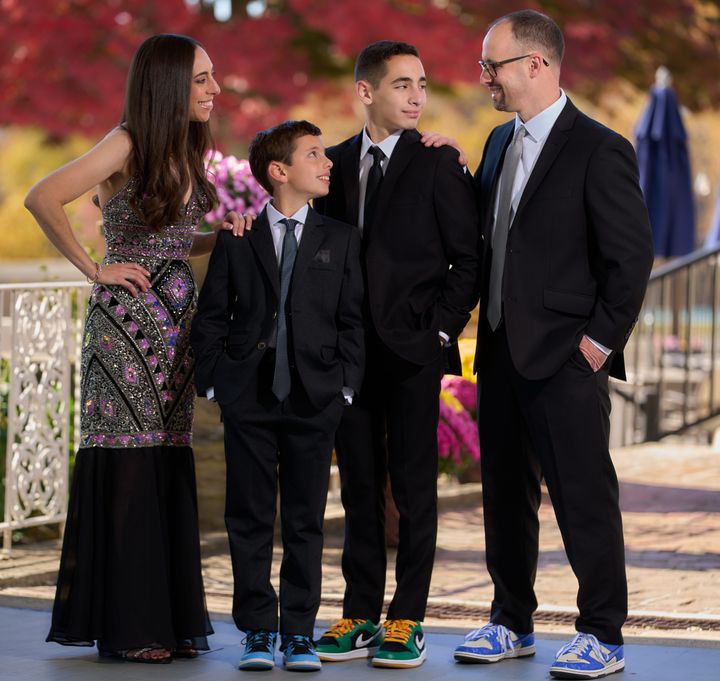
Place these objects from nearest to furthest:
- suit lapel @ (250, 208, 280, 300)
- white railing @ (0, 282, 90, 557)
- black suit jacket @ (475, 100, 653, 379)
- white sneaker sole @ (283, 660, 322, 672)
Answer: black suit jacket @ (475, 100, 653, 379), white sneaker sole @ (283, 660, 322, 672), suit lapel @ (250, 208, 280, 300), white railing @ (0, 282, 90, 557)

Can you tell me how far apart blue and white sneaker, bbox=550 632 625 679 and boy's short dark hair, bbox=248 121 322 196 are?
1.78m

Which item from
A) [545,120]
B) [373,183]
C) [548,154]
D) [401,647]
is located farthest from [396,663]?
[545,120]

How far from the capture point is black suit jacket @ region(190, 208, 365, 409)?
15.0 feet

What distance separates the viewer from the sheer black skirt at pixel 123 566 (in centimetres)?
472

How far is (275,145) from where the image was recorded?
186 inches

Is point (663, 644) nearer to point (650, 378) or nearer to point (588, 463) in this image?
point (588, 463)

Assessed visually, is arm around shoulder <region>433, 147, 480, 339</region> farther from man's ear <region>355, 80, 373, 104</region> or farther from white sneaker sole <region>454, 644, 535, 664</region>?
white sneaker sole <region>454, 644, 535, 664</region>

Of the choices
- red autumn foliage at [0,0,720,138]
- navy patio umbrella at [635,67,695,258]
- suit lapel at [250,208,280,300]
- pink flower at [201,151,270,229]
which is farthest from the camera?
red autumn foliage at [0,0,720,138]

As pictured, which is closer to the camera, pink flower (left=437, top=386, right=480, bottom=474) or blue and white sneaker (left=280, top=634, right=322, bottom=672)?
blue and white sneaker (left=280, top=634, right=322, bottom=672)

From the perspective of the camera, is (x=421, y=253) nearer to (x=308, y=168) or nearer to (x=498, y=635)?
(x=308, y=168)

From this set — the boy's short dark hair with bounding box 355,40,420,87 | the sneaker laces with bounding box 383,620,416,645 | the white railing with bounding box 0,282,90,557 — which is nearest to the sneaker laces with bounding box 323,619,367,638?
the sneaker laces with bounding box 383,620,416,645

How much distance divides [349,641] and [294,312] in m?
1.11

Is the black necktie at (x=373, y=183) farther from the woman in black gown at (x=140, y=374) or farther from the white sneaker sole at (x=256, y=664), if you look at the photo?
the white sneaker sole at (x=256, y=664)

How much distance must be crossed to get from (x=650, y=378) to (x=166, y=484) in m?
10.0
